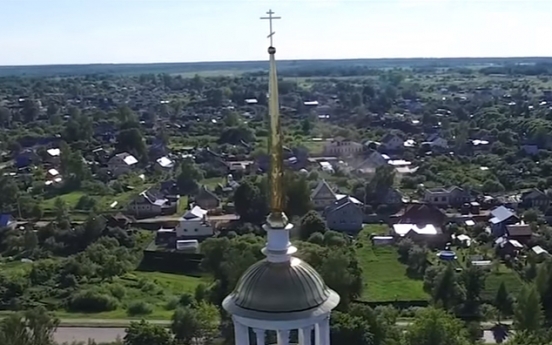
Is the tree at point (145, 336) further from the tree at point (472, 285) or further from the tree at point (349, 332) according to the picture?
the tree at point (472, 285)

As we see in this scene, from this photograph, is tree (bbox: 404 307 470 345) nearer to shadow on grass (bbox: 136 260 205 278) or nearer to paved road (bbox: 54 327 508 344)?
paved road (bbox: 54 327 508 344)

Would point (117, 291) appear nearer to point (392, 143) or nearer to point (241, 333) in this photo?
point (241, 333)

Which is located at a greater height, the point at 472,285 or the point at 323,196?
the point at 472,285

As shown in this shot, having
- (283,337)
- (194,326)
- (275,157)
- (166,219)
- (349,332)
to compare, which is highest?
(275,157)

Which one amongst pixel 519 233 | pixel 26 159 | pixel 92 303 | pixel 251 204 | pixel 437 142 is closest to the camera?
pixel 92 303

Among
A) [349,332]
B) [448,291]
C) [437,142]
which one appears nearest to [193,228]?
[448,291]

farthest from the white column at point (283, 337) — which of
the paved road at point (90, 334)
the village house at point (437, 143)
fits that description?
the village house at point (437, 143)

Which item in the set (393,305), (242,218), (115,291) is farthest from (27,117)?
(393,305)
